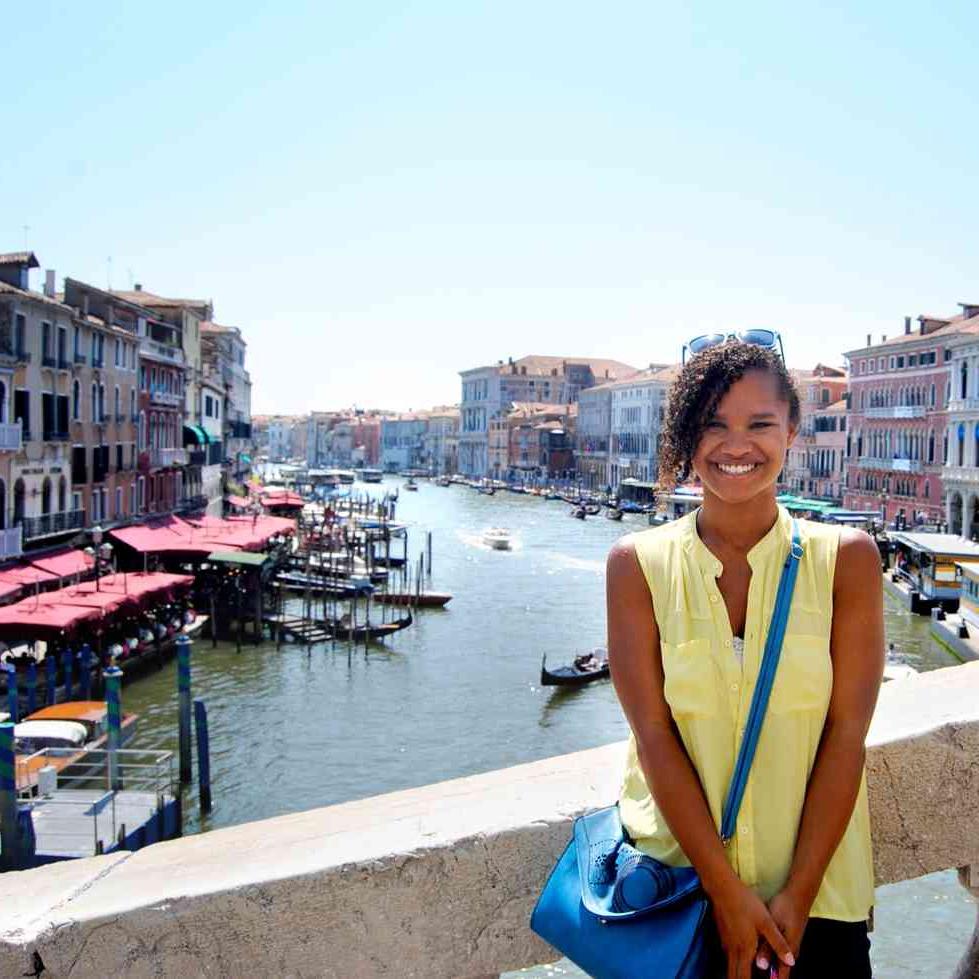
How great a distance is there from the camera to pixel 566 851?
1.62 m

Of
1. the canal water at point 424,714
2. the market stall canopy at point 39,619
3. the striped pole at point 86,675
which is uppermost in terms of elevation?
the market stall canopy at point 39,619

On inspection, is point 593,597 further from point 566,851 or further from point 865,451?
point 566,851

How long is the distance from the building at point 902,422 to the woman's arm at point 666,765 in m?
38.3

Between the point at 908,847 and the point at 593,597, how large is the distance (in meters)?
28.2

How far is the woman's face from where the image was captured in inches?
67.7

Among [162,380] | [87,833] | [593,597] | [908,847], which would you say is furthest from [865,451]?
[908,847]

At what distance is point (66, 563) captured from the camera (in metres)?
19.5

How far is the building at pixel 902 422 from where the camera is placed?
39469mm

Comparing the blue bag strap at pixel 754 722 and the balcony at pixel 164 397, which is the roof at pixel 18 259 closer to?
the balcony at pixel 164 397

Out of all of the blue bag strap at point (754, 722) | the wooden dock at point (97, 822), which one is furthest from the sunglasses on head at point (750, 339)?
the wooden dock at point (97, 822)

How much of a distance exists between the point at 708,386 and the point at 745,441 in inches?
4.3

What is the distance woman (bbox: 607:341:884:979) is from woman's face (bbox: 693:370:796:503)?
0.33 feet

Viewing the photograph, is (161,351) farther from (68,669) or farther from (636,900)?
(636,900)

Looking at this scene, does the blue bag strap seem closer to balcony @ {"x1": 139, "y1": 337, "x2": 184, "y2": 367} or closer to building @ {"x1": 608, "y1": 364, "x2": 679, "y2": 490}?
balcony @ {"x1": 139, "y1": 337, "x2": 184, "y2": 367}
